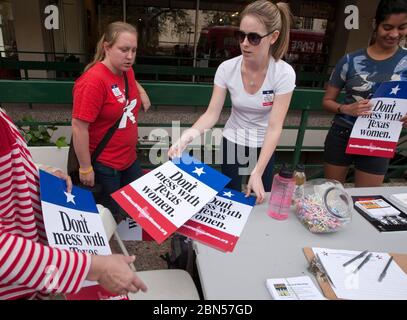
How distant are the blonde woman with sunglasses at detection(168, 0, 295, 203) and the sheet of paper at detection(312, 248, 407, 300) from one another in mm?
472

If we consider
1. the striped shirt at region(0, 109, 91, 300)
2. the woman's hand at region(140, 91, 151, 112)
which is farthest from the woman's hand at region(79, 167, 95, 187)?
the striped shirt at region(0, 109, 91, 300)

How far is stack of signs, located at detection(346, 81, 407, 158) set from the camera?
1.88 m

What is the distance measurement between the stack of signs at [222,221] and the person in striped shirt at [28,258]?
0.42 metres

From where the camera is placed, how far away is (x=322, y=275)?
1.18 metres

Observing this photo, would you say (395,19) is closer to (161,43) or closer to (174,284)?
(174,284)

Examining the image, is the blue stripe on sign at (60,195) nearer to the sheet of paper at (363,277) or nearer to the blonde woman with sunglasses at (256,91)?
the blonde woman with sunglasses at (256,91)

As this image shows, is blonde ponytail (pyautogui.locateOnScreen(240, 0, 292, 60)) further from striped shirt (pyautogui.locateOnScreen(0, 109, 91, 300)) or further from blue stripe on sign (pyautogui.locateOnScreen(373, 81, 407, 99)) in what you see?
striped shirt (pyautogui.locateOnScreen(0, 109, 91, 300))

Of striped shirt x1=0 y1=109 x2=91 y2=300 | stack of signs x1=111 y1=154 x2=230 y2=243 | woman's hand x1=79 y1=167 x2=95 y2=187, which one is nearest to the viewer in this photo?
striped shirt x1=0 y1=109 x2=91 y2=300

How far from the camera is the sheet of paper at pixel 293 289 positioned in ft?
3.56

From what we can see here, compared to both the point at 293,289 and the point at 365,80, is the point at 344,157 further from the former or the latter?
the point at 293,289

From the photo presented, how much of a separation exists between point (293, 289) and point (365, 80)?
4.79 ft

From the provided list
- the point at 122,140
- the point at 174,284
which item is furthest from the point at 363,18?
the point at 174,284

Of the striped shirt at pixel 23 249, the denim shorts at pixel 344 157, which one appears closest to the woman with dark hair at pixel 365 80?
A: the denim shorts at pixel 344 157

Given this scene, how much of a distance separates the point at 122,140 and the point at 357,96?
1553mm
